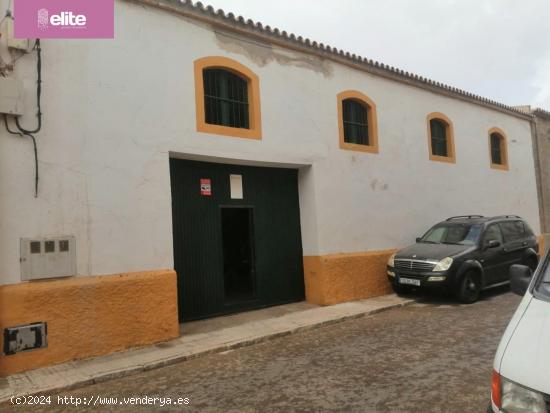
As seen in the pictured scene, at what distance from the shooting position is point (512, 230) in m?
10.5

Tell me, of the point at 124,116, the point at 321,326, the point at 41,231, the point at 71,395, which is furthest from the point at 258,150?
the point at 71,395

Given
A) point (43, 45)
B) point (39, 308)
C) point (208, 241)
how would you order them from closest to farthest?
point (39, 308) → point (43, 45) → point (208, 241)

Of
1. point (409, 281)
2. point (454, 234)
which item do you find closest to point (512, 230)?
point (454, 234)

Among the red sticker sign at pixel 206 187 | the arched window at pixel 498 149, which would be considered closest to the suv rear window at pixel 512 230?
the arched window at pixel 498 149

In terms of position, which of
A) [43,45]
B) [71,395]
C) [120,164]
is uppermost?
[43,45]

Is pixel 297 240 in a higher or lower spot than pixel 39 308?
higher

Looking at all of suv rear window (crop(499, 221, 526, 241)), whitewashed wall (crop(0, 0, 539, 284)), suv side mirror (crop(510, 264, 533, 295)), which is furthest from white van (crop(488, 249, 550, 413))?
suv rear window (crop(499, 221, 526, 241))

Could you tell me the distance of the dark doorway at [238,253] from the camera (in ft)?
29.3

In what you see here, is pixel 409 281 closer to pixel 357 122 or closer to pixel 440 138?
pixel 357 122

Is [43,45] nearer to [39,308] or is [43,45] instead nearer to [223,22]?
[223,22]

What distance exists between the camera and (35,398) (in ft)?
16.0

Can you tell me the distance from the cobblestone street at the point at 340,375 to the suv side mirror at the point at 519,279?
3.86ft

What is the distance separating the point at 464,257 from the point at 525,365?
22.9 feet

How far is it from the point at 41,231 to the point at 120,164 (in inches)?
58.8
